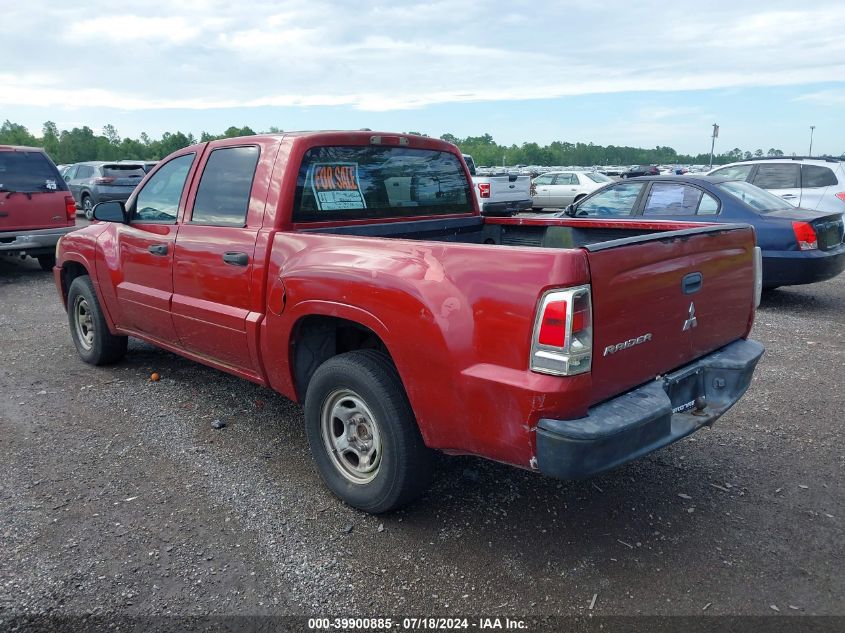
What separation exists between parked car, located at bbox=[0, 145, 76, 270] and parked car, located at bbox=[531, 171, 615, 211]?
51.7 feet

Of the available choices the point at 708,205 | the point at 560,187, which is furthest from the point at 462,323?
the point at 560,187

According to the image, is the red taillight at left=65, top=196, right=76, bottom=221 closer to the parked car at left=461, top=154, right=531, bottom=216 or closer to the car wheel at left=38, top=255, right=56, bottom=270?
the car wheel at left=38, top=255, right=56, bottom=270

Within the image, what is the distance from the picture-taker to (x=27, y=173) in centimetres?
991

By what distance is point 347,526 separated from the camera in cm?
334

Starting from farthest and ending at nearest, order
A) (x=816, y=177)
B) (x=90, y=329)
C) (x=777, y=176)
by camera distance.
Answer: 1. (x=777, y=176)
2. (x=816, y=177)
3. (x=90, y=329)

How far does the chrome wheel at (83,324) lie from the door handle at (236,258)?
8.24 ft

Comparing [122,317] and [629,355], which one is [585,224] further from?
[122,317]

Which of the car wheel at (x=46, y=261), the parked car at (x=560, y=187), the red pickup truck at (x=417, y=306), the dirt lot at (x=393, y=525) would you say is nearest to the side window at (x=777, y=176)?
the dirt lot at (x=393, y=525)

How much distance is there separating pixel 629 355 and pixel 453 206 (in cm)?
240

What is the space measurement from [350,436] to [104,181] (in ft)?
66.3

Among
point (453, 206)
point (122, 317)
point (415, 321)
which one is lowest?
point (122, 317)

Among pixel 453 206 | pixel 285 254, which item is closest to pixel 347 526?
pixel 285 254

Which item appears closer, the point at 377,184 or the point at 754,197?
the point at 377,184

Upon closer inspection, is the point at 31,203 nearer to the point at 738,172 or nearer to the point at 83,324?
the point at 83,324
